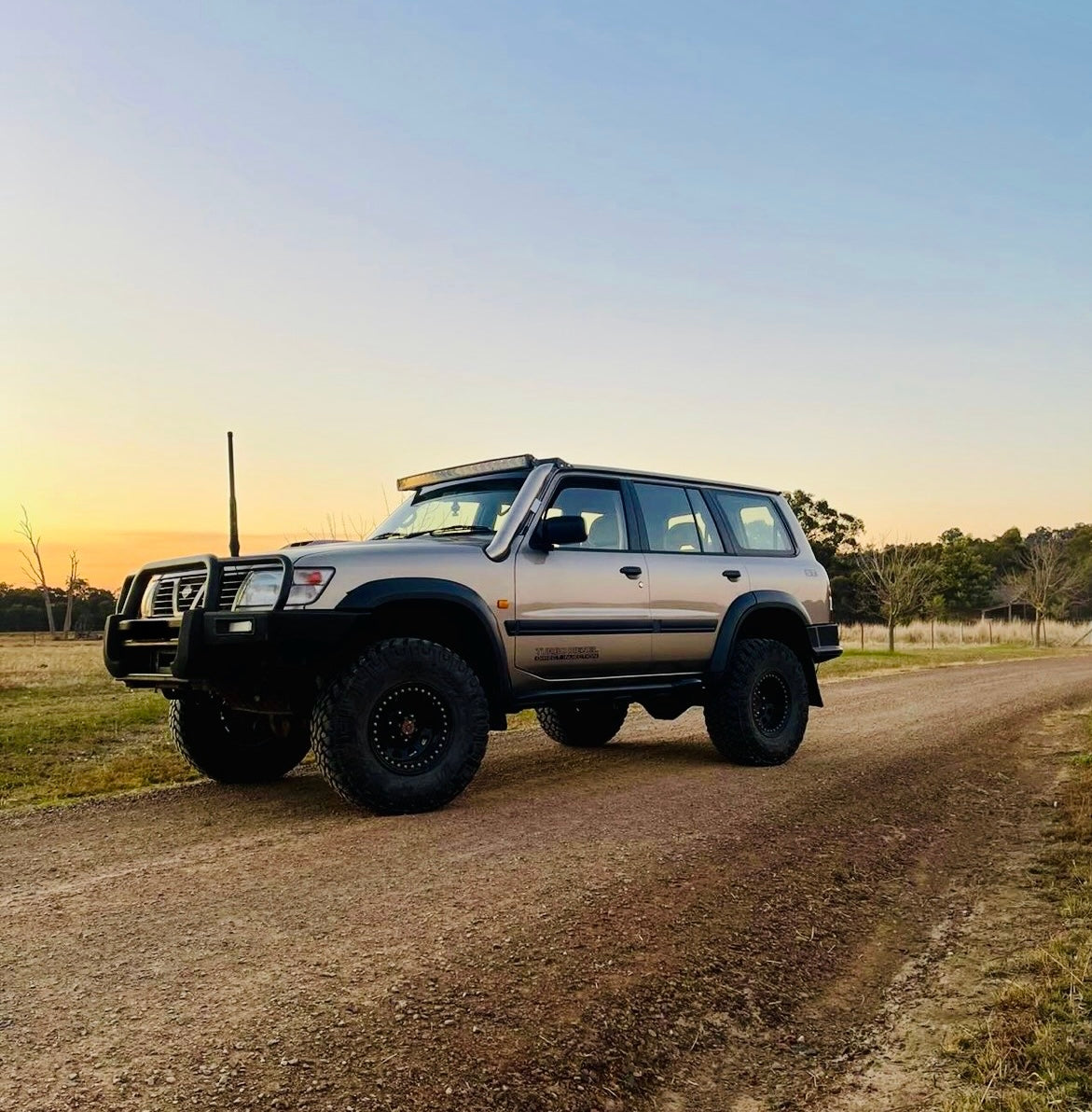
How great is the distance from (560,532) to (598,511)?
0.92 metres

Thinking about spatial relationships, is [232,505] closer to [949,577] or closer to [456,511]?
[456,511]

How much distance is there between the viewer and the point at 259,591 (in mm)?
5793

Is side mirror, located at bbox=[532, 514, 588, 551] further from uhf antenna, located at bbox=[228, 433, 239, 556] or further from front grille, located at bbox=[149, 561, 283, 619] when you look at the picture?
uhf antenna, located at bbox=[228, 433, 239, 556]

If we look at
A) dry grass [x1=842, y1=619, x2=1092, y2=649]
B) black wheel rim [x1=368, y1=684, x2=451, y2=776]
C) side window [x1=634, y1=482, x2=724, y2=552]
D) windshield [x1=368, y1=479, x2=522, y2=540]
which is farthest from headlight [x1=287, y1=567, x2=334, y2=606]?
dry grass [x1=842, y1=619, x2=1092, y2=649]

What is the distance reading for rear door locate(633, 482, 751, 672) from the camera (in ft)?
24.3

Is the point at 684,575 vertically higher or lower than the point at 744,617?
higher

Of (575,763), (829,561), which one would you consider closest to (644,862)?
(575,763)

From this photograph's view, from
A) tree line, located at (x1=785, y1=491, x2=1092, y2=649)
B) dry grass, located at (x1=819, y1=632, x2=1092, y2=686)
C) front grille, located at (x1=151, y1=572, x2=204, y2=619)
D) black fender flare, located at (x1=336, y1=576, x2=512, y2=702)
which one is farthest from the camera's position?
tree line, located at (x1=785, y1=491, x2=1092, y2=649)

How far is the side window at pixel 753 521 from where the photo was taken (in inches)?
329

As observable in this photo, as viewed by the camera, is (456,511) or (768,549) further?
(768,549)

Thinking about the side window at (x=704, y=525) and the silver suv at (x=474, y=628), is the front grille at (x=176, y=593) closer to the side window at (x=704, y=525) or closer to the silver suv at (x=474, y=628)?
the silver suv at (x=474, y=628)

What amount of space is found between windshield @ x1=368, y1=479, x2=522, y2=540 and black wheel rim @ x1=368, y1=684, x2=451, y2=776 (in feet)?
4.48

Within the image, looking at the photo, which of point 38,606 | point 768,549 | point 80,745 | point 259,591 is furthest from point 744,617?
point 38,606

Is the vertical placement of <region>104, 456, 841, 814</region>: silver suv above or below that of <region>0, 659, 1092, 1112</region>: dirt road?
above
